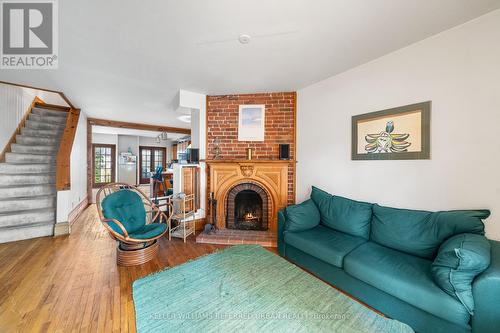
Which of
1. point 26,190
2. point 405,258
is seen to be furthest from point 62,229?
point 405,258

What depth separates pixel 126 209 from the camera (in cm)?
243

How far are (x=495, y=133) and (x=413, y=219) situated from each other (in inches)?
39.1

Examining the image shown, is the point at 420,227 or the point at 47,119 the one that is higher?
the point at 47,119

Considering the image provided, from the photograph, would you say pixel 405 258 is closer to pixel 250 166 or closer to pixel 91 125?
pixel 250 166

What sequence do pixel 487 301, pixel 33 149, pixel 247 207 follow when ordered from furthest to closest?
pixel 33 149
pixel 247 207
pixel 487 301

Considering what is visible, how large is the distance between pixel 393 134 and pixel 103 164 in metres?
10.2

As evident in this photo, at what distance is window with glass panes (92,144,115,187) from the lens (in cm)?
791

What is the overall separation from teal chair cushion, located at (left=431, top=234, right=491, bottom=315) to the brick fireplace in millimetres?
2076

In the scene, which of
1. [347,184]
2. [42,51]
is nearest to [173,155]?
[42,51]

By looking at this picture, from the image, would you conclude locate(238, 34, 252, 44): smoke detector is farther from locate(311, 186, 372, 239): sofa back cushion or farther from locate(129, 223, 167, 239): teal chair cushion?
locate(129, 223, 167, 239): teal chair cushion

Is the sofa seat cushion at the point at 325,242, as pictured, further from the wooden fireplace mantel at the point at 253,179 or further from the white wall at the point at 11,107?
the white wall at the point at 11,107

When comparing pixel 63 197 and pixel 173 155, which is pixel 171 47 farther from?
pixel 173 155

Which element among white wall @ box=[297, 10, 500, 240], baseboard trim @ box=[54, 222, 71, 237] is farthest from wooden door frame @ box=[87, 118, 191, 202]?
white wall @ box=[297, 10, 500, 240]

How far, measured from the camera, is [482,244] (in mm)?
1271
